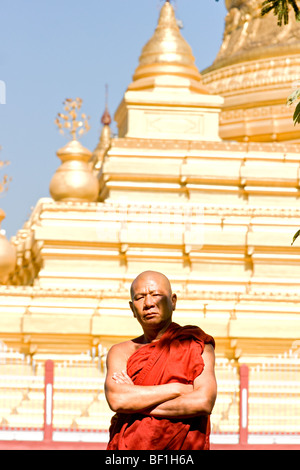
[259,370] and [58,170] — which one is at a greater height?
[58,170]

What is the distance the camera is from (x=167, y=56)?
17.6 m

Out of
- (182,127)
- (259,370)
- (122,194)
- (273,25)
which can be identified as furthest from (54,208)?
(273,25)

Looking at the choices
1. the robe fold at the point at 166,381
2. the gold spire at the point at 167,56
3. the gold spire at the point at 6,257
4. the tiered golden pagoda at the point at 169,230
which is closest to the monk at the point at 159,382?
the robe fold at the point at 166,381

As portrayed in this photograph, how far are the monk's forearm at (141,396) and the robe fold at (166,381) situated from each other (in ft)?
0.19

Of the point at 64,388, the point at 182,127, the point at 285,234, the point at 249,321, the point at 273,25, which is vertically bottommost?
the point at 64,388

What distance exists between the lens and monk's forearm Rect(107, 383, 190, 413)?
372cm

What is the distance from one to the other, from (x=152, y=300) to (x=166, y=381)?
1.11ft

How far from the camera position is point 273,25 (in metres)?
21.0

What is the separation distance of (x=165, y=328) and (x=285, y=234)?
11.2m

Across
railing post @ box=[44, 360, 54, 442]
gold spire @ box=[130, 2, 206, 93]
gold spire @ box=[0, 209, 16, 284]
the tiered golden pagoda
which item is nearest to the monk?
railing post @ box=[44, 360, 54, 442]

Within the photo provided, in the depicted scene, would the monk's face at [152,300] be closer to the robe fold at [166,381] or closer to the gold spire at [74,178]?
the robe fold at [166,381]

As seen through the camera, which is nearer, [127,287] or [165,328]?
[165,328]

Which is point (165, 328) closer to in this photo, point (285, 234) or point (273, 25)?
point (285, 234)
